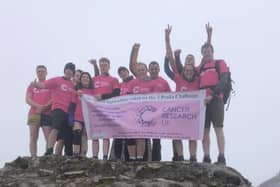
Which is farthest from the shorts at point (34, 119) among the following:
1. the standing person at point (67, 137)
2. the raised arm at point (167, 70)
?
the raised arm at point (167, 70)

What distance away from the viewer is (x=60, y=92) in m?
12.8

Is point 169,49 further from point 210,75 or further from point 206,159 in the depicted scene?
point 206,159

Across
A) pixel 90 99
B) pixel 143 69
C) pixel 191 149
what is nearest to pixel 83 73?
pixel 90 99

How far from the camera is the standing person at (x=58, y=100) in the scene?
497 inches

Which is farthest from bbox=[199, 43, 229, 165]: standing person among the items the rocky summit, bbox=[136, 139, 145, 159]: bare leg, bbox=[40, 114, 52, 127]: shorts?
bbox=[40, 114, 52, 127]: shorts

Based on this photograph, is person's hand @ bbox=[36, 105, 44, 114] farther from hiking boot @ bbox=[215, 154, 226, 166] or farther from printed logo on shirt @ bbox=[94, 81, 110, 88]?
hiking boot @ bbox=[215, 154, 226, 166]

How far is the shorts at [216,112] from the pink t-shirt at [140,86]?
1507 mm

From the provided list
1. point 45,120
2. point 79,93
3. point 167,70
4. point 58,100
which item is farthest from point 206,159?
point 45,120

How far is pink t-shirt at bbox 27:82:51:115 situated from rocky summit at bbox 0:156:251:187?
1.79 metres

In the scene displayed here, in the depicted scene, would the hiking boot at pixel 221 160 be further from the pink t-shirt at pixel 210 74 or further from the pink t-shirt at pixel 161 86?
the pink t-shirt at pixel 161 86

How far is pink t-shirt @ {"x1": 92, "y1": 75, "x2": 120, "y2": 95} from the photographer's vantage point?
1286 centimetres

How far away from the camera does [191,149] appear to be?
39.7 ft

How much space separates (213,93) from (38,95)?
4619 millimetres

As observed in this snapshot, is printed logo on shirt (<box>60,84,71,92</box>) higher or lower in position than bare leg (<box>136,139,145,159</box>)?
higher
